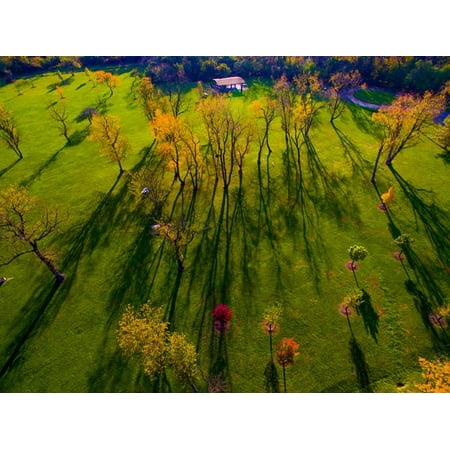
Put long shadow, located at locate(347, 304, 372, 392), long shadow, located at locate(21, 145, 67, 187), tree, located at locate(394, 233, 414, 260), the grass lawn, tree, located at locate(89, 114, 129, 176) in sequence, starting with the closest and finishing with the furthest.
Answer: long shadow, located at locate(347, 304, 372, 392)
tree, located at locate(394, 233, 414, 260)
tree, located at locate(89, 114, 129, 176)
long shadow, located at locate(21, 145, 67, 187)
the grass lawn

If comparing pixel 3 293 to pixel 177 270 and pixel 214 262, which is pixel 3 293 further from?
pixel 214 262

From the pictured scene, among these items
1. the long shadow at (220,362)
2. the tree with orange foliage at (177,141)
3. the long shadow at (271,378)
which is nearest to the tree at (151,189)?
the tree with orange foliage at (177,141)

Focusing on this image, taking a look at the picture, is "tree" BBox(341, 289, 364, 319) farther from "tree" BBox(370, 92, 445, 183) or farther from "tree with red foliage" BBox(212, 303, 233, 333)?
"tree" BBox(370, 92, 445, 183)

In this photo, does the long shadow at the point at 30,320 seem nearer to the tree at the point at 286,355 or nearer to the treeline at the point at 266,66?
the tree at the point at 286,355

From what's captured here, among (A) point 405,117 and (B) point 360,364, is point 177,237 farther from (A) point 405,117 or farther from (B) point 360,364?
(A) point 405,117

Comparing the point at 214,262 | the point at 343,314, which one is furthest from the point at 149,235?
the point at 343,314

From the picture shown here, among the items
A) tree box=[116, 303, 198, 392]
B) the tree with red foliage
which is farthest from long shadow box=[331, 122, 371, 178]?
tree box=[116, 303, 198, 392]

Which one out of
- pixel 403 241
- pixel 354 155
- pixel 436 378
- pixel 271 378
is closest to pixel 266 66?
pixel 354 155
